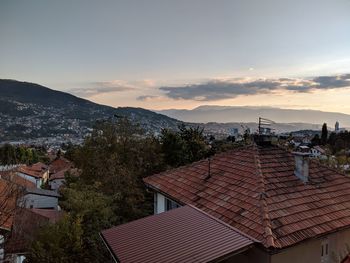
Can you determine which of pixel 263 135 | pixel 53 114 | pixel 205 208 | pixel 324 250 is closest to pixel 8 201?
pixel 205 208

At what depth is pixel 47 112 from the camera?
15962 centimetres

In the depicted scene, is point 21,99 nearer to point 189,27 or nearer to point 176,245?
point 189,27

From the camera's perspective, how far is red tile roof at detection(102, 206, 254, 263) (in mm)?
6973

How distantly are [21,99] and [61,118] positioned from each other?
22125 millimetres

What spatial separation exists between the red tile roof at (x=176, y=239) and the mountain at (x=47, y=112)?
116 m

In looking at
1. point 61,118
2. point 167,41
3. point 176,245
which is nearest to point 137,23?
point 167,41

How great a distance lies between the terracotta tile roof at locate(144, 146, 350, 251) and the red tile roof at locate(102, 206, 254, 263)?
78 centimetres

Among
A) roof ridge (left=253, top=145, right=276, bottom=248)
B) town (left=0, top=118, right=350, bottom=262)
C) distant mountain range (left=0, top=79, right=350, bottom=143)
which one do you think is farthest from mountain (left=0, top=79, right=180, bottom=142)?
roof ridge (left=253, top=145, right=276, bottom=248)

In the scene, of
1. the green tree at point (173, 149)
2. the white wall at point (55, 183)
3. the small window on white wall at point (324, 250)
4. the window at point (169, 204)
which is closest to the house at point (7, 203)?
the window at point (169, 204)

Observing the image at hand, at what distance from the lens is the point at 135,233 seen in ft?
28.5

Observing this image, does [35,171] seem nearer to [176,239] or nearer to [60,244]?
[60,244]

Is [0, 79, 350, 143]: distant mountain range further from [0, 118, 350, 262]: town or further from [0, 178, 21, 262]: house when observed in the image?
[0, 178, 21, 262]: house

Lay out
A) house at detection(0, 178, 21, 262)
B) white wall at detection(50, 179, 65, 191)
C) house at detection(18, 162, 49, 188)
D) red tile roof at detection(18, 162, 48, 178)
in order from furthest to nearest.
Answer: white wall at detection(50, 179, 65, 191), red tile roof at detection(18, 162, 48, 178), house at detection(18, 162, 49, 188), house at detection(0, 178, 21, 262)

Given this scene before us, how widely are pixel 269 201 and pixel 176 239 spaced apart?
10.5 feet
